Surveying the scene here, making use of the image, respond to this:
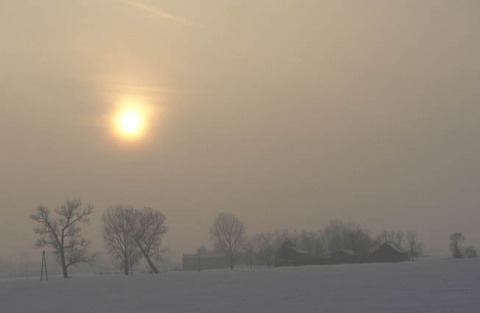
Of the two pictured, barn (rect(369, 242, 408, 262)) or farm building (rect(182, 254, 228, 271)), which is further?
farm building (rect(182, 254, 228, 271))

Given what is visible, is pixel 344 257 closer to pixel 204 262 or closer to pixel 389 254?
pixel 389 254

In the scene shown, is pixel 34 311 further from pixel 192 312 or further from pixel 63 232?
pixel 63 232

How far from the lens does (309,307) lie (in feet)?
57.3

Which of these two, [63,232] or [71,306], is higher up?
[63,232]

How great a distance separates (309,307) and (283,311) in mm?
1080

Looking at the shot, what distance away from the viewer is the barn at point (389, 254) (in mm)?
103500

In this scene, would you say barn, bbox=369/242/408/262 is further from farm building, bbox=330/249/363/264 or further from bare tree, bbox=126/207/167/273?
bare tree, bbox=126/207/167/273

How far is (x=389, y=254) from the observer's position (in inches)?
4139

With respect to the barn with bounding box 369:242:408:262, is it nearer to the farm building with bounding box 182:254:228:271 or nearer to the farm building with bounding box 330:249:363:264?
the farm building with bounding box 330:249:363:264

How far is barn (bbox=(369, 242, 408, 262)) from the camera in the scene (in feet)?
340

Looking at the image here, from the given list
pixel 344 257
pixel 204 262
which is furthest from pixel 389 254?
pixel 204 262

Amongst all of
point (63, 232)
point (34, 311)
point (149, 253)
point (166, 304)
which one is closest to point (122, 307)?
point (166, 304)

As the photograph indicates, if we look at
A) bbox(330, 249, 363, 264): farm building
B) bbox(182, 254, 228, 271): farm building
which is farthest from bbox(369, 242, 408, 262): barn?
bbox(182, 254, 228, 271): farm building

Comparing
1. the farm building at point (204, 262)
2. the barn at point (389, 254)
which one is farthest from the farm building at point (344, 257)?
the farm building at point (204, 262)
